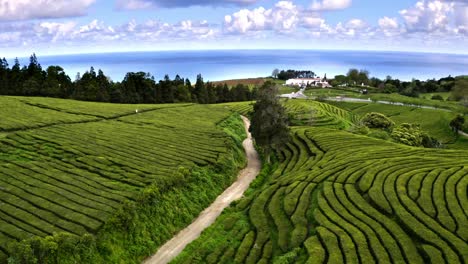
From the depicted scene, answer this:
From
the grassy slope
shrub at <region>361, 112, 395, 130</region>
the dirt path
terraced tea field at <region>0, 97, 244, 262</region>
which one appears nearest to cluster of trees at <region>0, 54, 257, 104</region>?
terraced tea field at <region>0, 97, 244, 262</region>

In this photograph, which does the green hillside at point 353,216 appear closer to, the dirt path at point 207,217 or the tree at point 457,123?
the dirt path at point 207,217

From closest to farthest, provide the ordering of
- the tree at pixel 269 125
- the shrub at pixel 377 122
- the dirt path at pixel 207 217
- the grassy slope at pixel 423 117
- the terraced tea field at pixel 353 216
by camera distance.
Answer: the terraced tea field at pixel 353 216, the dirt path at pixel 207 217, the tree at pixel 269 125, the shrub at pixel 377 122, the grassy slope at pixel 423 117

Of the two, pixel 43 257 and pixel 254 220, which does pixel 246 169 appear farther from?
pixel 43 257

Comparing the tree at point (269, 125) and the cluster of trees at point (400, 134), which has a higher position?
the tree at point (269, 125)

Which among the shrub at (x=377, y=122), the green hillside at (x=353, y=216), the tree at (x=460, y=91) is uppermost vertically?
the tree at (x=460, y=91)

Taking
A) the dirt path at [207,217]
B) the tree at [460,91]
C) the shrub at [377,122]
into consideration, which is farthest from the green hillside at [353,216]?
the tree at [460,91]
